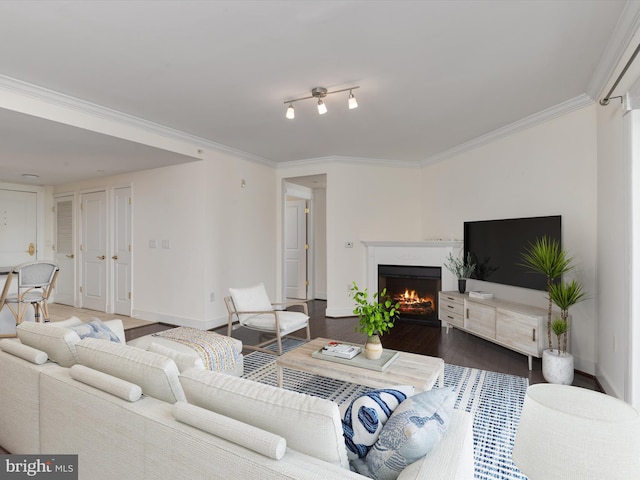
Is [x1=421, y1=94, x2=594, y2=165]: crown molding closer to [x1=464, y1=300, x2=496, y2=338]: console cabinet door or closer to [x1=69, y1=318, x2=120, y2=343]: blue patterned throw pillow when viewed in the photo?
[x1=464, y1=300, x2=496, y2=338]: console cabinet door

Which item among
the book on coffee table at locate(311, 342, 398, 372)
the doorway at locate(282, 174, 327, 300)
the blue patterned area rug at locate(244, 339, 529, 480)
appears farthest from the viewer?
the doorway at locate(282, 174, 327, 300)

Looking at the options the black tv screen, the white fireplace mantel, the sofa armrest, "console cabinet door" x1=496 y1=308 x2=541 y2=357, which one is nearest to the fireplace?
the white fireplace mantel

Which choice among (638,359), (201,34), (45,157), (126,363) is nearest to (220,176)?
(45,157)

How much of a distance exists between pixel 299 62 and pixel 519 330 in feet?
10.8

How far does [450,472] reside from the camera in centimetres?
107

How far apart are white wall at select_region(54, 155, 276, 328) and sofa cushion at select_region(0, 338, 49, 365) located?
2833 mm

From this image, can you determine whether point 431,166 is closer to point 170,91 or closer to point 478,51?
point 478,51

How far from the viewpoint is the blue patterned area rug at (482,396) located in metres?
2.05

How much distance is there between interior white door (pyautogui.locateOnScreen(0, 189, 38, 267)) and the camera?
657 centimetres

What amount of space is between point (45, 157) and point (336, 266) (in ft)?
14.6

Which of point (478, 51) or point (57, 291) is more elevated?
point (478, 51)

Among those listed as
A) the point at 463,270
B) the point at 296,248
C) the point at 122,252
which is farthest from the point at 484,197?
the point at 122,252

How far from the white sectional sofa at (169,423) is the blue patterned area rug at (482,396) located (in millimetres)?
984

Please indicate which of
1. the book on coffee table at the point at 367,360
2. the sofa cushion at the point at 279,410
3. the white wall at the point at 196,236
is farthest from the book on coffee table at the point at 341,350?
the white wall at the point at 196,236
